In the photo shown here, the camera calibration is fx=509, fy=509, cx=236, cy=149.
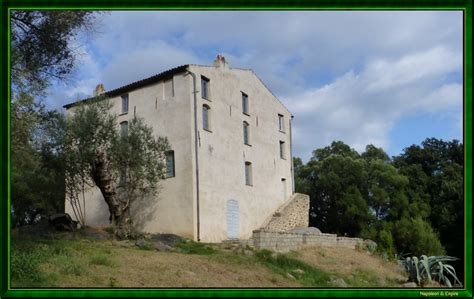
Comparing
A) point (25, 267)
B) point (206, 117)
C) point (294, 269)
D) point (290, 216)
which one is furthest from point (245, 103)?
point (25, 267)

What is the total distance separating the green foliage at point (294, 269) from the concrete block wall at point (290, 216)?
29.2 feet

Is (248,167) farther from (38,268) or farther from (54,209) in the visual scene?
(38,268)

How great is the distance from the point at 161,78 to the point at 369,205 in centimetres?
2036

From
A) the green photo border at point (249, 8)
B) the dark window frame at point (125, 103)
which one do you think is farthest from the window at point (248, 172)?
the green photo border at point (249, 8)

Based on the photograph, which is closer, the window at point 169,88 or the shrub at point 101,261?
the shrub at point 101,261

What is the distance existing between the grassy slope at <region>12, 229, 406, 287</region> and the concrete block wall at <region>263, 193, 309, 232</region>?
6.97 metres

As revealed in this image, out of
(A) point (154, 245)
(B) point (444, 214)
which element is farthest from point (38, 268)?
(B) point (444, 214)

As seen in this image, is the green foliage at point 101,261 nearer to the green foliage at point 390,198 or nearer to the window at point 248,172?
the window at point 248,172

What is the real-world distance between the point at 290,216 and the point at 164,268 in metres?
16.5

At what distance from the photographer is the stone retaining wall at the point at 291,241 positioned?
68.2 ft

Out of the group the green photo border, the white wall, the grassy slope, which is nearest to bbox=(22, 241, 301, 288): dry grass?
the grassy slope

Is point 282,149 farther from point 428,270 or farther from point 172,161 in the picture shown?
point 428,270

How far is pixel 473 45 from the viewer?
8.73 m

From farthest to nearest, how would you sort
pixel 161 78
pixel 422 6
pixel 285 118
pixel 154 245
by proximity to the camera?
pixel 285 118 < pixel 161 78 < pixel 154 245 < pixel 422 6
